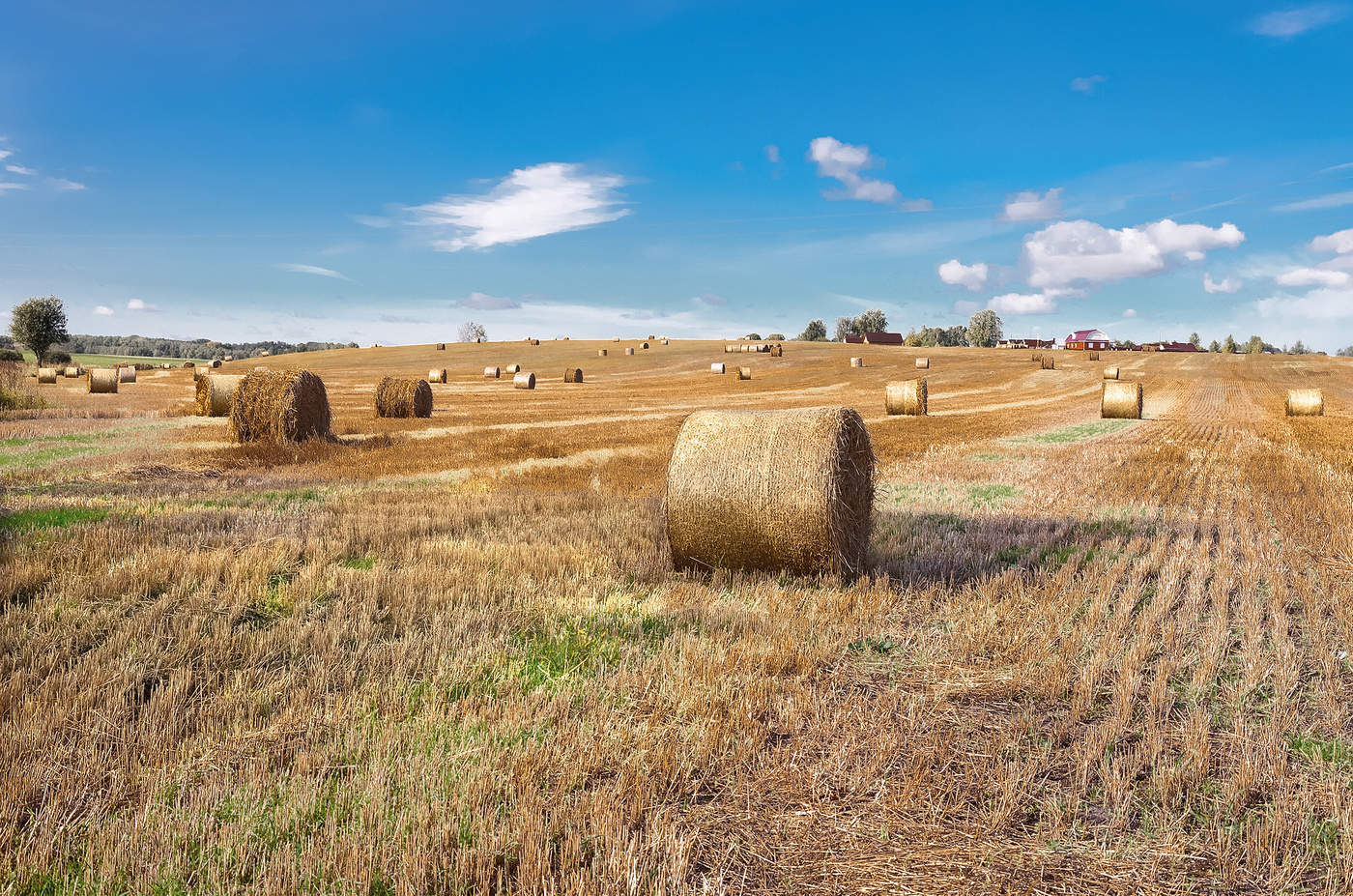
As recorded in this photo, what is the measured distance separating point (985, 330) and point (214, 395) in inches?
5920

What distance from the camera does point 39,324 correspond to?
7125 cm

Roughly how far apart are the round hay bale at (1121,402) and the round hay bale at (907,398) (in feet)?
19.8

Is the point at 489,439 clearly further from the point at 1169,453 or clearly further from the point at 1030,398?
the point at 1030,398

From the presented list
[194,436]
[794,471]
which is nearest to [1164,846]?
[794,471]

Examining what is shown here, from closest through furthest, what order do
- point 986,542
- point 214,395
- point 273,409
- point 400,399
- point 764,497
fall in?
point 764,497 < point 986,542 < point 273,409 < point 214,395 < point 400,399

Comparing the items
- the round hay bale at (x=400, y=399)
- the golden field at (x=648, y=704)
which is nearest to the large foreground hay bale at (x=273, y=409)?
the golden field at (x=648, y=704)

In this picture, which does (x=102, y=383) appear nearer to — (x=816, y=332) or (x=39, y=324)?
(x=39, y=324)

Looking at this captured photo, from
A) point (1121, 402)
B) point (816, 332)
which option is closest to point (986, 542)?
point (1121, 402)

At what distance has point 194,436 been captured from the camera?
18.5 metres

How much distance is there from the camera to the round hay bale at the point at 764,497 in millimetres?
6816

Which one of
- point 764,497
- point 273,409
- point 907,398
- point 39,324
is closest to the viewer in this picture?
point 764,497

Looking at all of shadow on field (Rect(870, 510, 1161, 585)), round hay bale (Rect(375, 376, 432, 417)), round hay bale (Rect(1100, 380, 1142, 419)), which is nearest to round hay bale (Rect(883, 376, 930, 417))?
round hay bale (Rect(1100, 380, 1142, 419))

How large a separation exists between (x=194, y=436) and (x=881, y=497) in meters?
16.1

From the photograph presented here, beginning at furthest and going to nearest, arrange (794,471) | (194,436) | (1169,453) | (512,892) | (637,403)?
(637,403) → (194,436) → (1169,453) → (794,471) → (512,892)
